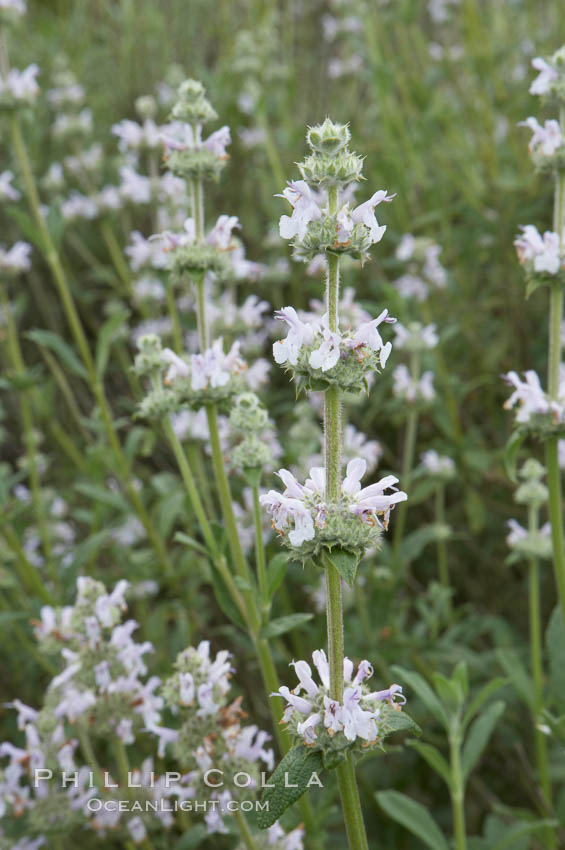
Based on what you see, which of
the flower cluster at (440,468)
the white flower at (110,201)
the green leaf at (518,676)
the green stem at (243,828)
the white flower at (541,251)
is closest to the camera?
the green stem at (243,828)

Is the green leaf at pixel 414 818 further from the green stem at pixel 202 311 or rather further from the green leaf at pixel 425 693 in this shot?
the green stem at pixel 202 311

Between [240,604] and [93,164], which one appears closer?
[240,604]

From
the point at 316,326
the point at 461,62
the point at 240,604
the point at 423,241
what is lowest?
the point at 240,604

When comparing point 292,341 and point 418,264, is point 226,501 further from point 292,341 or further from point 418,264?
point 418,264

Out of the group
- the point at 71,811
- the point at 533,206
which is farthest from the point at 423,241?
the point at 71,811

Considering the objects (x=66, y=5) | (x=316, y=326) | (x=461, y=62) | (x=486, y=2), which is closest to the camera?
(x=316, y=326)

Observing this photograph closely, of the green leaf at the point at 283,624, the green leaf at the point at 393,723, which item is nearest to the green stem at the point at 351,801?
the green leaf at the point at 393,723

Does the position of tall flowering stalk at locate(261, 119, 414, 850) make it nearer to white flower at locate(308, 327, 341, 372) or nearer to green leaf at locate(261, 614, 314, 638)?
white flower at locate(308, 327, 341, 372)

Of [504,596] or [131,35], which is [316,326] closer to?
[504,596]
